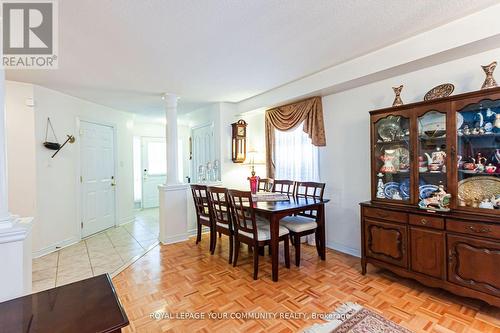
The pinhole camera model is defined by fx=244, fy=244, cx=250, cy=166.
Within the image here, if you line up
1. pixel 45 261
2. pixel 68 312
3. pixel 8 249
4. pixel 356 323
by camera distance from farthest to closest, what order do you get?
pixel 45 261 → pixel 356 323 → pixel 8 249 → pixel 68 312

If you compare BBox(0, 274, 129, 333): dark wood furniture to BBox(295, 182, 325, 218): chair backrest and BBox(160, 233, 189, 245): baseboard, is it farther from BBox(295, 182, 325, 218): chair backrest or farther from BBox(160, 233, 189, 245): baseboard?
BBox(160, 233, 189, 245): baseboard

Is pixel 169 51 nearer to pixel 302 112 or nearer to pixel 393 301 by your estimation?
pixel 302 112

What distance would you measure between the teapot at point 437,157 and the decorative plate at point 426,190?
0.23m

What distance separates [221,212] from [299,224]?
0.99 meters

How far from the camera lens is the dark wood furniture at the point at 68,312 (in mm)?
908

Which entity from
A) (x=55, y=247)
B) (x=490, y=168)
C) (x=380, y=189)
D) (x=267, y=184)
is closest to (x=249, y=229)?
(x=267, y=184)

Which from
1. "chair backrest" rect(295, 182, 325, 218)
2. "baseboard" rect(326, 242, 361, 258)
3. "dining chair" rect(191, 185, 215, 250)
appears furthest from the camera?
"dining chair" rect(191, 185, 215, 250)

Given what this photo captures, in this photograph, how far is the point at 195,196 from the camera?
375 centimetres

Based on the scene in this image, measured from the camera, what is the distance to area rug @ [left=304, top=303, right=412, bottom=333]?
1801mm

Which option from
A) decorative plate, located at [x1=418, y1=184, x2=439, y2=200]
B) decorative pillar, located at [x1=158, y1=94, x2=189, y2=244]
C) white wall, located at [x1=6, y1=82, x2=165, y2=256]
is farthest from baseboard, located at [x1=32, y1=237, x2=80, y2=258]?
decorative plate, located at [x1=418, y1=184, x2=439, y2=200]

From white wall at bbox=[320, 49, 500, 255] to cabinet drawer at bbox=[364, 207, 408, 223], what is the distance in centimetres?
53

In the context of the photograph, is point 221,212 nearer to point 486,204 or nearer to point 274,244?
point 274,244

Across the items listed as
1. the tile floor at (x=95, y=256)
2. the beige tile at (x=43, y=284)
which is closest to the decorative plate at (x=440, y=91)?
the tile floor at (x=95, y=256)

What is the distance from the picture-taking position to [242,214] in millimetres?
2738
